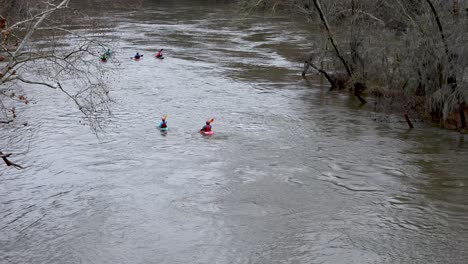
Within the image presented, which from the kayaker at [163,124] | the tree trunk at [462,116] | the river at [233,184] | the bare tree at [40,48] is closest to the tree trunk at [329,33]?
the river at [233,184]

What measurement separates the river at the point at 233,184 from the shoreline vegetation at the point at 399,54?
0.84 m

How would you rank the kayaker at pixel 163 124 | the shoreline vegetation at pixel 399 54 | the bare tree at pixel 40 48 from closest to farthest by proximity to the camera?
the bare tree at pixel 40 48 < the shoreline vegetation at pixel 399 54 < the kayaker at pixel 163 124

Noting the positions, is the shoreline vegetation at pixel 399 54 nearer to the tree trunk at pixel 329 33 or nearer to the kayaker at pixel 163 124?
the tree trunk at pixel 329 33

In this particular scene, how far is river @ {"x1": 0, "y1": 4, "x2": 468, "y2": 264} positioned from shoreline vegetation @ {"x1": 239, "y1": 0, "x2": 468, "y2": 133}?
84cm

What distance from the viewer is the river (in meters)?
11.5

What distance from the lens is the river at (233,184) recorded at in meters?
11.5

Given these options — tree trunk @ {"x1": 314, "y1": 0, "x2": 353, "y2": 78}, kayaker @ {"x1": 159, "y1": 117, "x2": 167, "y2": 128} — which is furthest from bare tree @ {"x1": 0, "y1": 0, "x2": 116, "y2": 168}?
tree trunk @ {"x1": 314, "y1": 0, "x2": 353, "y2": 78}

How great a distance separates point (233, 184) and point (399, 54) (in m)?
8.28

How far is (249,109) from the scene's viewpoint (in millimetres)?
20906

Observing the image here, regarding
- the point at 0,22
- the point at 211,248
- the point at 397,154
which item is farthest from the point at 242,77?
the point at 0,22

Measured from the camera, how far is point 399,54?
19.4 meters

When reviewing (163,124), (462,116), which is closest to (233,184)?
(163,124)

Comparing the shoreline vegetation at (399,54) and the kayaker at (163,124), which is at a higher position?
the shoreline vegetation at (399,54)

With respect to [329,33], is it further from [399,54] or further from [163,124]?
[163,124]
